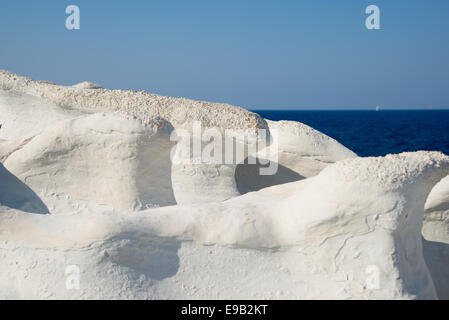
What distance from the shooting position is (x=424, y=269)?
3.52 meters

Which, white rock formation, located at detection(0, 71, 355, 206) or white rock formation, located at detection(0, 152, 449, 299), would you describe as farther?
white rock formation, located at detection(0, 71, 355, 206)

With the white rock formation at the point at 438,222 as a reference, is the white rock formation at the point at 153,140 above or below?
above

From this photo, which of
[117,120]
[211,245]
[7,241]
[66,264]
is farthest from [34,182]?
[211,245]

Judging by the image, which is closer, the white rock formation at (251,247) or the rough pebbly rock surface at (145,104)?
the white rock formation at (251,247)

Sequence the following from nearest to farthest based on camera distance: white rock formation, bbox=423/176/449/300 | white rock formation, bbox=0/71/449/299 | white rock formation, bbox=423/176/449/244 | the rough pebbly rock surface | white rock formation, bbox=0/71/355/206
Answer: white rock formation, bbox=0/71/449/299, white rock formation, bbox=0/71/355/206, white rock formation, bbox=423/176/449/300, white rock formation, bbox=423/176/449/244, the rough pebbly rock surface

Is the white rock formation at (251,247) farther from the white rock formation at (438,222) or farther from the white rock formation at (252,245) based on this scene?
the white rock formation at (438,222)

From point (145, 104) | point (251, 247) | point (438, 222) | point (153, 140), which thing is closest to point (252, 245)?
point (251, 247)

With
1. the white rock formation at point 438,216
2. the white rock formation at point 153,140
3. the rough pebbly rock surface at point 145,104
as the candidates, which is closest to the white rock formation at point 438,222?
the white rock formation at point 438,216

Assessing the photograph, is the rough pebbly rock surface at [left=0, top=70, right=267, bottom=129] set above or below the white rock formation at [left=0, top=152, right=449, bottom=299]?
above

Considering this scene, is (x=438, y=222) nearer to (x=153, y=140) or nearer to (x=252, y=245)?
(x=252, y=245)

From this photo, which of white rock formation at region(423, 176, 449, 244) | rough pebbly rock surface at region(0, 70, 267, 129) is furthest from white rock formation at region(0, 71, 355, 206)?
white rock formation at region(423, 176, 449, 244)

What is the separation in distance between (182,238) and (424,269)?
147 cm

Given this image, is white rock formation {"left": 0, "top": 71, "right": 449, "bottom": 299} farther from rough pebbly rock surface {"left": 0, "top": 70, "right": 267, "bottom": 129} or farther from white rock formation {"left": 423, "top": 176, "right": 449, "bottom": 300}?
rough pebbly rock surface {"left": 0, "top": 70, "right": 267, "bottom": 129}

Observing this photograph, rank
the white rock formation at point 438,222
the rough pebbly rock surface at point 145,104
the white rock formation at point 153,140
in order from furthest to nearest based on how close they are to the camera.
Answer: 1. the rough pebbly rock surface at point 145,104
2. the white rock formation at point 438,222
3. the white rock formation at point 153,140
